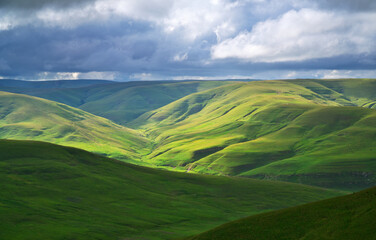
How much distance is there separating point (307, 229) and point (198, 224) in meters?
101

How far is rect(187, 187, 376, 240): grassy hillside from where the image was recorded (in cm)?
6131

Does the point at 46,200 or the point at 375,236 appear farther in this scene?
the point at 46,200

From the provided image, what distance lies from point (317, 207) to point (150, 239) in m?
69.8

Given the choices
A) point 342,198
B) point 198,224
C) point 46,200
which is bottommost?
point 198,224

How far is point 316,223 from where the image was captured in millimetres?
67438

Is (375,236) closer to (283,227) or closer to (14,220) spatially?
(283,227)

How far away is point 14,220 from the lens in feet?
432

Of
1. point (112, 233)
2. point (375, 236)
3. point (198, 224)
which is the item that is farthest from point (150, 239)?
point (375, 236)

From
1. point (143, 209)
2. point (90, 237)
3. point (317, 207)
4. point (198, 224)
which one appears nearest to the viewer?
point (317, 207)

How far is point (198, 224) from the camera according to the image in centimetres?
16325

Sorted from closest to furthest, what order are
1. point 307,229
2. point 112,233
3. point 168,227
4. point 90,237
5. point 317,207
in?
point 307,229
point 317,207
point 90,237
point 112,233
point 168,227

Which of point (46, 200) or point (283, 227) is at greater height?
point (283, 227)

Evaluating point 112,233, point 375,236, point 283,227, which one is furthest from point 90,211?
point 375,236

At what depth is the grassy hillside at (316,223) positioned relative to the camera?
201 feet
